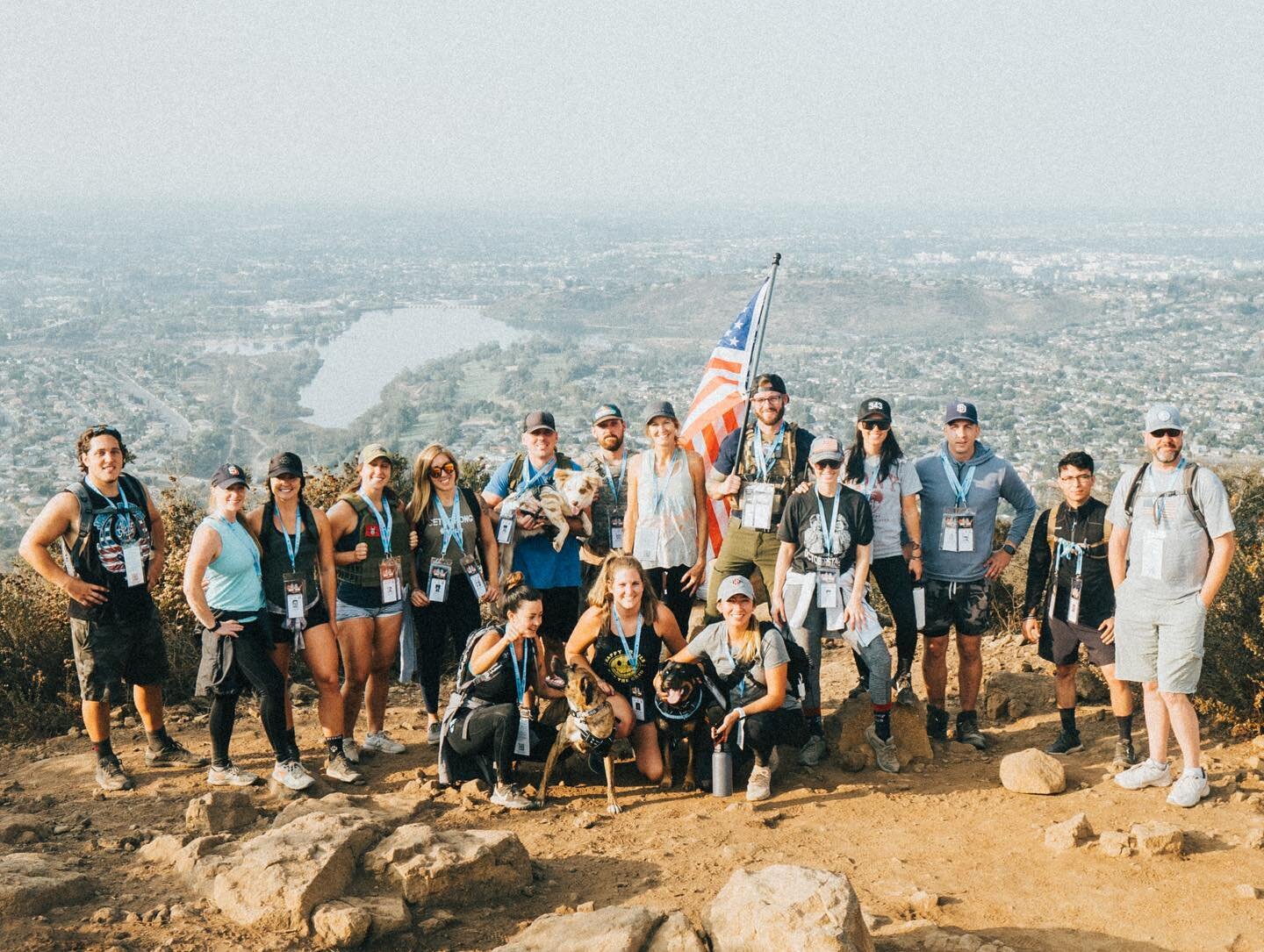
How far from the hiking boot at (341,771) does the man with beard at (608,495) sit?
191 cm

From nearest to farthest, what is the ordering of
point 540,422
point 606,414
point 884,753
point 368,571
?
point 368,571
point 884,753
point 540,422
point 606,414

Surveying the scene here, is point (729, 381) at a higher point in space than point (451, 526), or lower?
higher

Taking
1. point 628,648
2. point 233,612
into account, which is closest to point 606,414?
point 628,648

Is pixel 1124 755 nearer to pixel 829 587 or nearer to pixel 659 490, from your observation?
pixel 829 587

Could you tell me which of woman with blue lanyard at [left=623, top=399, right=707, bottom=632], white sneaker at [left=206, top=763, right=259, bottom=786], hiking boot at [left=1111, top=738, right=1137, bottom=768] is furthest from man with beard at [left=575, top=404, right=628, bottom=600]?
hiking boot at [left=1111, top=738, right=1137, bottom=768]

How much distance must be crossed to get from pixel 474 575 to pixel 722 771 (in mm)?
1940

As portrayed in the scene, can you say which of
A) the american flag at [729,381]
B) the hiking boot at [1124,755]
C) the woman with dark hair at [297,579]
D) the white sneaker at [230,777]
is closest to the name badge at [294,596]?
the woman with dark hair at [297,579]

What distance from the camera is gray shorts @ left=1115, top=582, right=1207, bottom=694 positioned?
5.96 m

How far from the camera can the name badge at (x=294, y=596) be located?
629cm

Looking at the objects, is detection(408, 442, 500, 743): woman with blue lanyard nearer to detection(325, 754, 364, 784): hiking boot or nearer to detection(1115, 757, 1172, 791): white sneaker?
detection(325, 754, 364, 784): hiking boot

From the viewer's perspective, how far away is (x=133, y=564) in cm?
635

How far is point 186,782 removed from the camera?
6.59 metres

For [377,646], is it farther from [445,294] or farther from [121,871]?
[445,294]

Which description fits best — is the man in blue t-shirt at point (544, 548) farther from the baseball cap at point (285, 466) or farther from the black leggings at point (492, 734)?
the baseball cap at point (285, 466)
